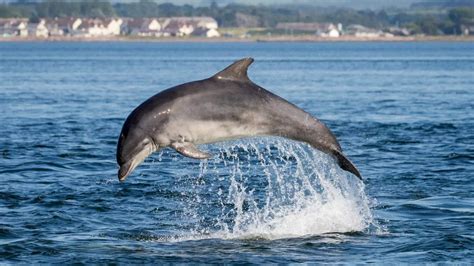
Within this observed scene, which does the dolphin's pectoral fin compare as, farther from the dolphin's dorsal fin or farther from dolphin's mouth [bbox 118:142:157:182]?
the dolphin's dorsal fin

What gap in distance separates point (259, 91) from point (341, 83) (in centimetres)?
4744

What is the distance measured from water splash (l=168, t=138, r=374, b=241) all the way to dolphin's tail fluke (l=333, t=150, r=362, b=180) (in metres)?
0.32

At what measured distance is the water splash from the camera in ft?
55.2

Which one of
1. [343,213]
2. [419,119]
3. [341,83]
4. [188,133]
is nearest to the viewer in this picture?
[188,133]

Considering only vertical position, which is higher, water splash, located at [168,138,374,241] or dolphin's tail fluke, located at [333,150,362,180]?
dolphin's tail fluke, located at [333,150,362,180]

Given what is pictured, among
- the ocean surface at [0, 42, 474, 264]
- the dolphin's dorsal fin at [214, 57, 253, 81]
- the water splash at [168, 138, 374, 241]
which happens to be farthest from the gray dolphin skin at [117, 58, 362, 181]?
the water splash at [168, 138, 374, 241]

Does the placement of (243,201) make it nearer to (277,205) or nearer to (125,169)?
(277,205)

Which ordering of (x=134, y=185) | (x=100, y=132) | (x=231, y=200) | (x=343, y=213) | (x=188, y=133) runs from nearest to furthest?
(x=188, y=133) → (x=343, y=213) → (x=231, y=200) → (x=134, y=185) → (x=100, y=132)

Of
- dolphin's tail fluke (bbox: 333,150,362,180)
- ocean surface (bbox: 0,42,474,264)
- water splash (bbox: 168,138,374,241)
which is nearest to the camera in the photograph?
dolphin's tail fluke (bbox: 333,150,362,180)

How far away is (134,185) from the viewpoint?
21297 millimetres

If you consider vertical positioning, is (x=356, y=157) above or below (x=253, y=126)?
below

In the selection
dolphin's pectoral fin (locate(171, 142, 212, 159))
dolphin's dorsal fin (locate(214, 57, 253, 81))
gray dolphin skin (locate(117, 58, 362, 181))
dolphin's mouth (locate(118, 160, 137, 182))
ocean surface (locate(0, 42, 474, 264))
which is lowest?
ocean surface (locate(0, 42, 474, 264))

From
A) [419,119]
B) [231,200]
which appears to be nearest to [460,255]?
[231,200]

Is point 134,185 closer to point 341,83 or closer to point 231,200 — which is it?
point 231,200
